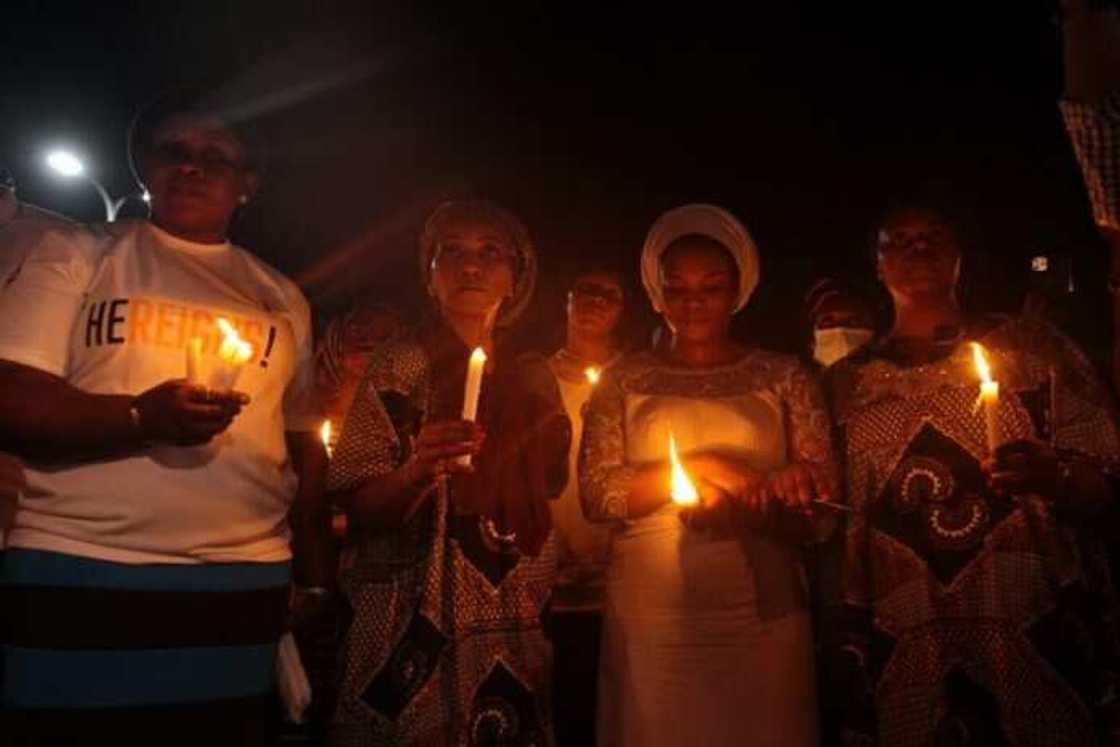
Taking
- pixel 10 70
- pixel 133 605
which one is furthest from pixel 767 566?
pixel 10 70

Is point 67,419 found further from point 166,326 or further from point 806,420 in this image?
point 806,420

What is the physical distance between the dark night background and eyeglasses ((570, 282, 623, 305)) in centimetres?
185

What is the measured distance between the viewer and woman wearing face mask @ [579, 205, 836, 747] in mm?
3238

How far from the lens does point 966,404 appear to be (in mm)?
3344

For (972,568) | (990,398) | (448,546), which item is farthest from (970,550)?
(448,546)

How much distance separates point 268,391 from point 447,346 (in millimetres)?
785

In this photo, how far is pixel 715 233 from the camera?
148 inches

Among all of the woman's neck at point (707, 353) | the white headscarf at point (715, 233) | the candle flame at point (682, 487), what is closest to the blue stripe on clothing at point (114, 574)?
the candle flame at point (682, 487)

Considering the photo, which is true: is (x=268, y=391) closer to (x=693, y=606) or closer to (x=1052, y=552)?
(x=693, y=606)

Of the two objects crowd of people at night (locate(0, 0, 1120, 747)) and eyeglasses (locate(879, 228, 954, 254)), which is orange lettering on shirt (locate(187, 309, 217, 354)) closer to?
crowd of people at night (locate(0, 0, 1120, 747))

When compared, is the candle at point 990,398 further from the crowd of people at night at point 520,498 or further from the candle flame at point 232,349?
the candle flame at point 232,349

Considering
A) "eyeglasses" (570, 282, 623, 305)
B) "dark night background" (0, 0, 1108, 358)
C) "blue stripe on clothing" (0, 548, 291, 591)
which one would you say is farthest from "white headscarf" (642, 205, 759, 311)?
"blue stripe on clothing" (0, 548, 291, 591)

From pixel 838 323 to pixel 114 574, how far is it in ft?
13.8

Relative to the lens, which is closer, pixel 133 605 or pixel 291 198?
pixel 133 605
